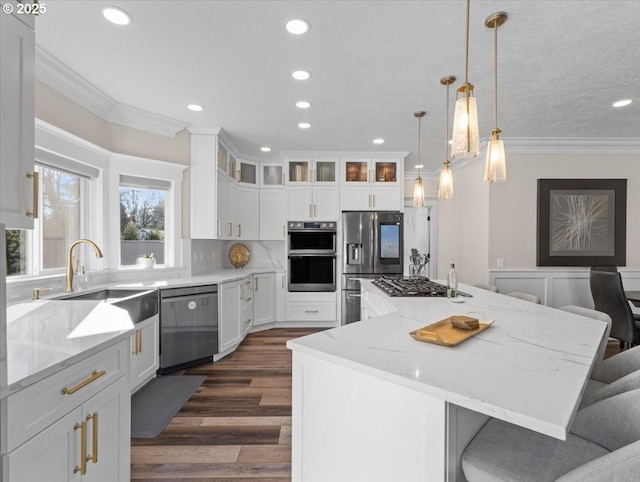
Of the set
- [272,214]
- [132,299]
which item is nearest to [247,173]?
[272,214]

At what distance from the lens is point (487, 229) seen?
3.91 meters

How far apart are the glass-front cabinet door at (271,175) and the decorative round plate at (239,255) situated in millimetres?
975

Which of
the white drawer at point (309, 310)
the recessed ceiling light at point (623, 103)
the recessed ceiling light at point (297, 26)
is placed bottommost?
the white drawer at point (309, 310)

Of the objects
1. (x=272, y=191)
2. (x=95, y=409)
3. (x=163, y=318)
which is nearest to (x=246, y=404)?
(x=163, y=318)

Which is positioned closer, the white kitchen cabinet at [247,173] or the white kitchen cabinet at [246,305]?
the white kitchen cabinet at [246,305]

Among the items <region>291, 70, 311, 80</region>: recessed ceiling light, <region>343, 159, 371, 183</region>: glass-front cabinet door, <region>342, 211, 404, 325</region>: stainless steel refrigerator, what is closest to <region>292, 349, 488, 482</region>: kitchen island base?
<region>291, 70, 311, 80</region>: recessed ceiling light

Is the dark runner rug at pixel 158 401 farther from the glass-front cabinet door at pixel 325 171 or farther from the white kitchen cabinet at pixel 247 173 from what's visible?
the glass-front cabinet door at pixel 325 171

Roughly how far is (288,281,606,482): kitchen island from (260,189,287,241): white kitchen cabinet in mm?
3418

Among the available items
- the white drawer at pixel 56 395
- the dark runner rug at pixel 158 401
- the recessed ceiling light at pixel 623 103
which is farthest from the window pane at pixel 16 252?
the recessed ceiling light at pixel 623 103

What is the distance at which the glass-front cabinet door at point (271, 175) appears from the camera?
15.6ft

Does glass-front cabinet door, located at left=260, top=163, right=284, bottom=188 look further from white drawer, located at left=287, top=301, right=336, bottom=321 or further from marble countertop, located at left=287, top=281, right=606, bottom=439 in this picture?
marble countertop, located at left=287, top=281, right=606, bottom=439

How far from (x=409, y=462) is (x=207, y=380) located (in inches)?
96.9

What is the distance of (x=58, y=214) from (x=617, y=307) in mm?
4760

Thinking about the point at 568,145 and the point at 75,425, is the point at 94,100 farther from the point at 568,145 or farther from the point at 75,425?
the point at 568,145
